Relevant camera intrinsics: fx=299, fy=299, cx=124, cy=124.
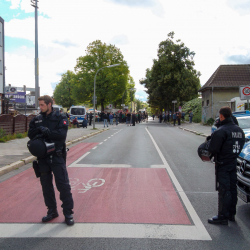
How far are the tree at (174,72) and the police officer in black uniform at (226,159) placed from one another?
40067mm

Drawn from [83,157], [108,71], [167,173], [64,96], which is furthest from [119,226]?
[64,96]

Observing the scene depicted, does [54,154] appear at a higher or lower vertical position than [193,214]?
higher

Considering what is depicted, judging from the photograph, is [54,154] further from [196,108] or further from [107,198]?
[196,108]

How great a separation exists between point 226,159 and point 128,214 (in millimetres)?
1666

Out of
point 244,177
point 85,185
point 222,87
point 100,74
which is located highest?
point 100,74

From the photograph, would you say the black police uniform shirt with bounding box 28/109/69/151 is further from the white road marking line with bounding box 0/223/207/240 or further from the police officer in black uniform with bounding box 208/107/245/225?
the police officer in black uniform with bounding box 208/107/245/225

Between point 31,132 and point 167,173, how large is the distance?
4427 millimetres

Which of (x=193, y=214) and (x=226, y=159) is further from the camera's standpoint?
(x=193, y=214)

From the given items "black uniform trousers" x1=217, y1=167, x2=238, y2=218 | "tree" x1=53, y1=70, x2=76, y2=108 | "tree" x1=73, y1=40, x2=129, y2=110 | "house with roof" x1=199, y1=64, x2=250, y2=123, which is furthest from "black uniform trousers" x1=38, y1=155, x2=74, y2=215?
"tree" x1=53, y1=70, x2=76, y2=108

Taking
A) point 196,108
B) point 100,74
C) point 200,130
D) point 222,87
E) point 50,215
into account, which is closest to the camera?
point 50,215

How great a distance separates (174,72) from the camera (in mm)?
44000

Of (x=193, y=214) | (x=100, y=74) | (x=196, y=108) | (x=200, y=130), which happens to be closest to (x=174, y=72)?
(x=196, y=108)

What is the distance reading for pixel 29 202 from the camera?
522cm

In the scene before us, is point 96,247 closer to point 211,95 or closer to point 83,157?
point 83,157
